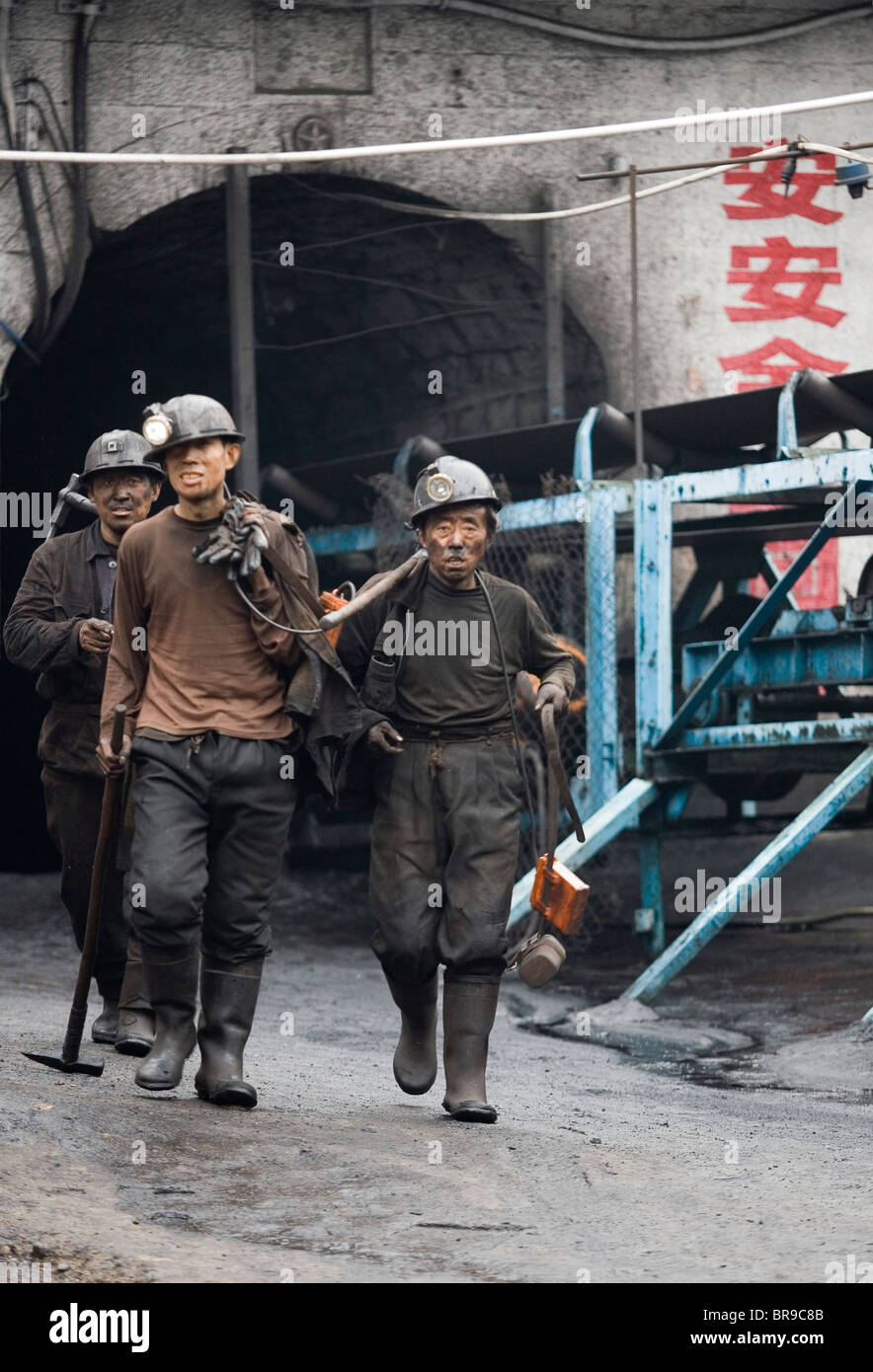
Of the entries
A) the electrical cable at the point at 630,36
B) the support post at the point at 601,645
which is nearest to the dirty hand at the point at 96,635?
the support post at the point at 601,645

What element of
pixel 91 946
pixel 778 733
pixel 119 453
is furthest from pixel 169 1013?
pixel 778 733

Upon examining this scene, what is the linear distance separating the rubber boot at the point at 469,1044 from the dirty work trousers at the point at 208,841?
0.55 metres

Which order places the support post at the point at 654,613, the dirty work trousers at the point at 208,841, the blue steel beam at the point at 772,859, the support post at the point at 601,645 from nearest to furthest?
the dirty work trousers at the point at 208,841 < the blue steel beam at the point at 772,859 < the support post at the point at 654,613 < the support post at the point at 601,645

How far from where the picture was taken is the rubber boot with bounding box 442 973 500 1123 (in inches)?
204

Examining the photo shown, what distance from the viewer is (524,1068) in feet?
21.8

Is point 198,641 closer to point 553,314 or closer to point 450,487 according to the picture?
point 450,487

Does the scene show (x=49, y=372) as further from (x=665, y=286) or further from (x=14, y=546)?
(x=665, y=286)

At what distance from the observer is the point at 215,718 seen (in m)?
5.05

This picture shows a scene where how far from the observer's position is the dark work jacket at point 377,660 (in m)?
5.32

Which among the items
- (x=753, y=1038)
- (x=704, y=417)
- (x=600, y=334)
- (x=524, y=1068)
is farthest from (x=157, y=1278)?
(x=600, y=334)

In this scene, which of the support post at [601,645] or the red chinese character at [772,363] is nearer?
the support post at [601,645]

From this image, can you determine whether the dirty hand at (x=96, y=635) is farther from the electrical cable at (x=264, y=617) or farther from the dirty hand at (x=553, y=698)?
the dirty hand at (x=553, y=698)

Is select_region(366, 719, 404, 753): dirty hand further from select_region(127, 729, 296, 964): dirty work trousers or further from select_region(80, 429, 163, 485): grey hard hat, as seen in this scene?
select_region(80, 429, 163, 485): grey hard hat

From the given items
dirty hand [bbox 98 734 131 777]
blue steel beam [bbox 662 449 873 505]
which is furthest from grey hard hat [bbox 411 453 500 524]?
blue steel beam [bbox 662 449 873 505]
